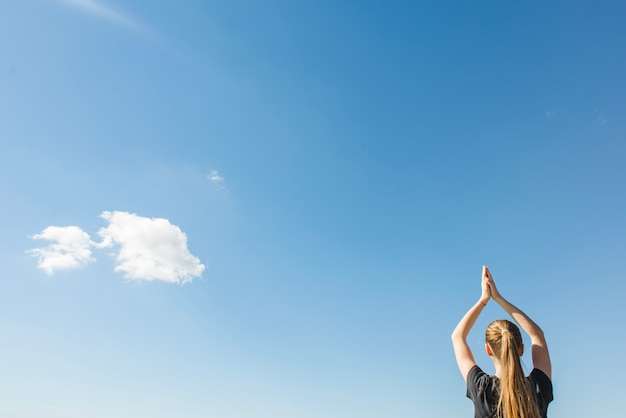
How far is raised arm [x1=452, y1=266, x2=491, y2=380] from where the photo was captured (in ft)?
20.4

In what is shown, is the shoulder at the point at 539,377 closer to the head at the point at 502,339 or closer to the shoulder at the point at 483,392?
the head at the point at 502,339

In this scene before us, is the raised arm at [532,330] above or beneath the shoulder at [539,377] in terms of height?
above

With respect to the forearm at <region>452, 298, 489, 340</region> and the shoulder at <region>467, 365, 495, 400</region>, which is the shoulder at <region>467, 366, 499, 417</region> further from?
the forearm at <region>452, 298, 489, 340</region>

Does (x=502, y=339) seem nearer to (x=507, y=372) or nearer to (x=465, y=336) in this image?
(x=507, y=372)

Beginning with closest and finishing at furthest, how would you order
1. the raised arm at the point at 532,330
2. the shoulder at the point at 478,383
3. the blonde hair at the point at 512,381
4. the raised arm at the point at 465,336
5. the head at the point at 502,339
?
the blonde hair at the point at 512,381 < the head at the point at 502,339 < the shoulder at the point at 478,383 < the raised arm at the point at 532,330 < the raised arm at the point at 465,336

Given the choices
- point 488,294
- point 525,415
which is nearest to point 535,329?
point 488,294

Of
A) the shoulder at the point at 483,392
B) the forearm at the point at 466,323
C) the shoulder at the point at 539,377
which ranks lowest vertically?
the shoulder at the point at 483,392

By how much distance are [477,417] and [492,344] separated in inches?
35.2

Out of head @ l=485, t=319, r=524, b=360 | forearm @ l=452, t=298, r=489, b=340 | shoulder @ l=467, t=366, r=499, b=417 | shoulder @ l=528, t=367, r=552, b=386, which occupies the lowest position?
shoulder @ l=467, t=366, r=499, b=417

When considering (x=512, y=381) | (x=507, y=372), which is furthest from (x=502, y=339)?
(x=512, y=381)

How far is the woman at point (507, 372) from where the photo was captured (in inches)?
215

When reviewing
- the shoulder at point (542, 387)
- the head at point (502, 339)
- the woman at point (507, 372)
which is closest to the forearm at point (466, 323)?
the woman at point (507, 372)

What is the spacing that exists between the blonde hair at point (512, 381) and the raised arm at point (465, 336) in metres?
0.48

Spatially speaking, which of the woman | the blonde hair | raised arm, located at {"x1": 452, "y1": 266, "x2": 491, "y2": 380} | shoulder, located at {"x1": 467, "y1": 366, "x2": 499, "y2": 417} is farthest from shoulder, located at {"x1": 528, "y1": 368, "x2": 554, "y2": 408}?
raised arm, located at {"x1": 452, "y1": 266, "x2": 491, "y2": 380}
